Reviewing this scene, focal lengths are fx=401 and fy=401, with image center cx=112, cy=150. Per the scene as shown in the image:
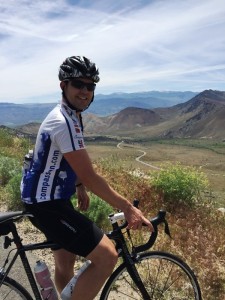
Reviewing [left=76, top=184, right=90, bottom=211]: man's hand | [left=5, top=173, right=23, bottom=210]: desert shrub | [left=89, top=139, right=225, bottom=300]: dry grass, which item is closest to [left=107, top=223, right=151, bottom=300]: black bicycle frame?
[left=76, top=184, right=90, bottom=211]: man's hand

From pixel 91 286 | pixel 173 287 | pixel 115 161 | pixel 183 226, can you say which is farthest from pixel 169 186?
pixel 91 286

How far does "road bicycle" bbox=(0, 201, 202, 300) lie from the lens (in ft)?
12.8

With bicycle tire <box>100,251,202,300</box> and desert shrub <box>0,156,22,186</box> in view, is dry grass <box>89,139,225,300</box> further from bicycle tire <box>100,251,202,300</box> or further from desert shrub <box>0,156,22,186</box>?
desert shrub <box>0,156,22,186</box>

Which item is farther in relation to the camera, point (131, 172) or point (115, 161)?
point (115, 161)

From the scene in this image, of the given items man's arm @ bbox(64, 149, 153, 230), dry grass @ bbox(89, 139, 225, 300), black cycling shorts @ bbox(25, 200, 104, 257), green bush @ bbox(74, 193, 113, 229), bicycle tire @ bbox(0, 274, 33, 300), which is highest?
man's arm @ bbox(64, 149, 153, 230)

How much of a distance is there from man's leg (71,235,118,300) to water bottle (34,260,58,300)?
0.38 meters

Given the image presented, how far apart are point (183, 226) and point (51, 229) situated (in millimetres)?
4889

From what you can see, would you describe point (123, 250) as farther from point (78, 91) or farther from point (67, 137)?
point (78, 91)

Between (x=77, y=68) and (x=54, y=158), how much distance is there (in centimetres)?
87

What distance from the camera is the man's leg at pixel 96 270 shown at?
362 centimetres

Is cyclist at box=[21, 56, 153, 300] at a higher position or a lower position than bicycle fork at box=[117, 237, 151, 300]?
higher

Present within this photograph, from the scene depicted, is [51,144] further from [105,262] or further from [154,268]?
[154,268]

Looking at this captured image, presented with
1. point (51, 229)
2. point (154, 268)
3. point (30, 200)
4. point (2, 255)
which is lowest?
point (2, 255)

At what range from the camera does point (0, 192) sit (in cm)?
1045
